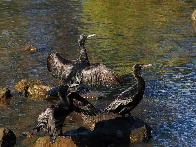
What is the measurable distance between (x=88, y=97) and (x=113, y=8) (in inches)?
655

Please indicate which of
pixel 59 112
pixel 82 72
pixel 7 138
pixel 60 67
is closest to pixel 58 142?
pixel 59 112

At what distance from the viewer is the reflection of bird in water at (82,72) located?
1631cm

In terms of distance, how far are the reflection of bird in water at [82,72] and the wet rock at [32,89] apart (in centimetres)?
Answer: 138

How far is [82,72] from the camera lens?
16797 mm

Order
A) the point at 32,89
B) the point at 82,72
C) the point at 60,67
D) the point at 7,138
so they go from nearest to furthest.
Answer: the point at 7,138 < the point at 32,89 < the point at 82,72 < the point at 60,67

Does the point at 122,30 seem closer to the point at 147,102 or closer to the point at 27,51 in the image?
the point at 27,51

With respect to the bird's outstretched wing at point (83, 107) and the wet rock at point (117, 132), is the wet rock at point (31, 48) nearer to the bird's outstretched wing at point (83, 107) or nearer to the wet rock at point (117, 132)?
the bird's outstretched wing at point (83, 107)

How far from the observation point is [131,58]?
19.7 m

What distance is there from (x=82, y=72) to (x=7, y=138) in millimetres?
5463

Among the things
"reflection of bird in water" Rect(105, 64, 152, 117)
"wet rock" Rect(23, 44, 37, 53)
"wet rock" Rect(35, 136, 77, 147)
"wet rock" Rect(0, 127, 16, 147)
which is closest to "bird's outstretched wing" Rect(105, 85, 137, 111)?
"reflection of bird in water" Rect(105, 64, 152, 117)

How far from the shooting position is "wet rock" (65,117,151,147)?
1174cm

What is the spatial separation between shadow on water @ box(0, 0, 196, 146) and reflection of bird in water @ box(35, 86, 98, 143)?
2.83ft

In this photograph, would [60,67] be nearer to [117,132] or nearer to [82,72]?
[82,72]

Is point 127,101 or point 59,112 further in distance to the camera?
point 127,101
